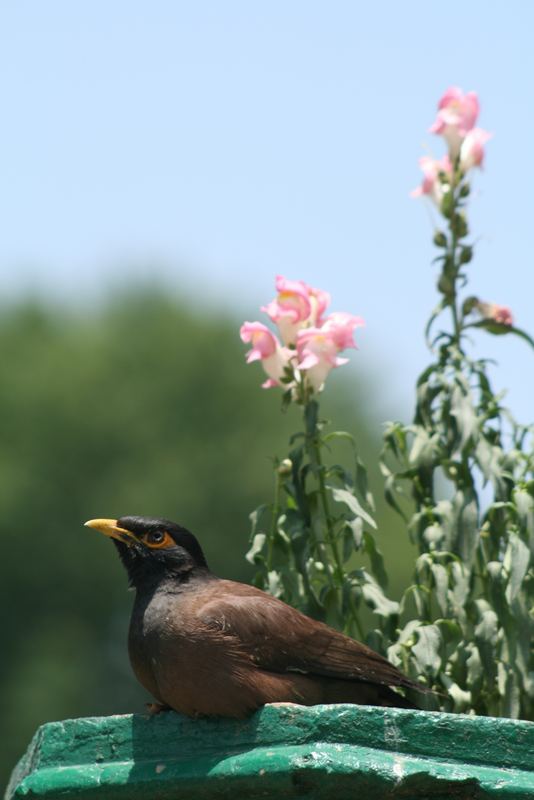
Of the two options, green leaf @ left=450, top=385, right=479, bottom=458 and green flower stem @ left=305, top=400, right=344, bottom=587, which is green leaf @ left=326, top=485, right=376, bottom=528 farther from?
green leaf @ left=450, top=385, right=479, bottom=458

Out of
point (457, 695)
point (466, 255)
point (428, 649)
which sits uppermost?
point (466, 255)

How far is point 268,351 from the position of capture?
5176 mm

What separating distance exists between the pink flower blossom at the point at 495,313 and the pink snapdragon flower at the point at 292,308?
1.86 feet

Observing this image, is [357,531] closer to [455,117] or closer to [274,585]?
[274,585]

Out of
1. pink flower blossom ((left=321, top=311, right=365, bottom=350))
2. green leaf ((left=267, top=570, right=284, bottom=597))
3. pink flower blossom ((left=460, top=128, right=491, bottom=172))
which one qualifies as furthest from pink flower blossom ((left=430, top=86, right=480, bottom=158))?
green leaf ((left=267, top=570, right=284, bottom=597))

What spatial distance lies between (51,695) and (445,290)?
99.9ft

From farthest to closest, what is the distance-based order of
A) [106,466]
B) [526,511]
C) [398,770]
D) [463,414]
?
[106,466] → [463,414] → [526,511] → [398,770]

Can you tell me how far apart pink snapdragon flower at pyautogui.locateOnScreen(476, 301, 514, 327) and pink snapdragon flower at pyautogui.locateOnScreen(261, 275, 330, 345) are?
1.85ft

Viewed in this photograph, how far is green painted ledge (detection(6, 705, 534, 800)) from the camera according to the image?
3.48 meters

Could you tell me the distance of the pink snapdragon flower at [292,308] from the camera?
523 centimetres

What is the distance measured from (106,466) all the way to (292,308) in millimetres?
33667

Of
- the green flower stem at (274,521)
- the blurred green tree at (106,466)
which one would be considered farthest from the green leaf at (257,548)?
the blurred green tree at (106,466)

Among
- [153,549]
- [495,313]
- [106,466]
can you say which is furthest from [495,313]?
[106,466]

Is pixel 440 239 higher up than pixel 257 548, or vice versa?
pixel 440 239
